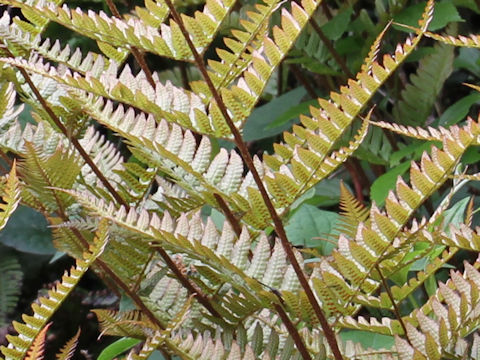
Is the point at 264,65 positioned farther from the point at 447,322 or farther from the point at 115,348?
the point at 115,348

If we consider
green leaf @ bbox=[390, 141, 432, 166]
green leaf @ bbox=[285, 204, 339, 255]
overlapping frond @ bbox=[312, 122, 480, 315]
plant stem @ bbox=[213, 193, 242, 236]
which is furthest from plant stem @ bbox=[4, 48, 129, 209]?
green leaf @ bbox=[390, 141, 432, 166]

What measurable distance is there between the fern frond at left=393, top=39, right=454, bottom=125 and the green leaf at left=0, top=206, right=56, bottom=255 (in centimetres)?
73

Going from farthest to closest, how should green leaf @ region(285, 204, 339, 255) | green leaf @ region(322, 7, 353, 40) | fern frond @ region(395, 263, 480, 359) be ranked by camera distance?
green leaf @ region(322, 7, 353, 40) < green leaf @ region(285, 204, 339, 255) < fern frond @ region(395, 263, 480, 359)

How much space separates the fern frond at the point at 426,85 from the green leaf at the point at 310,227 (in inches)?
14.7

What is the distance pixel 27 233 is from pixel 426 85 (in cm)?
82

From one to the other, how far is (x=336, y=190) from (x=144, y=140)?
826 millimetres

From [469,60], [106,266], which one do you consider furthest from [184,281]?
[469,60]

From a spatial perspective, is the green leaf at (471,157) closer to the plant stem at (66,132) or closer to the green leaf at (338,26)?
the green leaf at (338,26)

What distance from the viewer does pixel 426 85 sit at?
1278mm

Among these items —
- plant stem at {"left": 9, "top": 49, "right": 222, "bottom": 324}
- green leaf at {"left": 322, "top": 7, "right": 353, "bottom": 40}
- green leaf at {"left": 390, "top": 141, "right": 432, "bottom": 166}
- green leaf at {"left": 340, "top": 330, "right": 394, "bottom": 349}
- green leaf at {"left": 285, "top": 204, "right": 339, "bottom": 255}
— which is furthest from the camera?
green leaf at {"left": 322, "top": 7, "right": 353, "bottom": 40}

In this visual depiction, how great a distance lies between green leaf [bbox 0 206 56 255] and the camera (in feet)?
4.88

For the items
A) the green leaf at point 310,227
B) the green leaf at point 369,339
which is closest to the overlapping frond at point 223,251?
the green leaf at point 369,339

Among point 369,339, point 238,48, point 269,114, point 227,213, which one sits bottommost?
point 269,114

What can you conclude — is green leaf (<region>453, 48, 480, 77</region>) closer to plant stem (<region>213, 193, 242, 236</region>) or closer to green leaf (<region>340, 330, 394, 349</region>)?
green leaf (<region>340, 330, 394, 349</region>)
